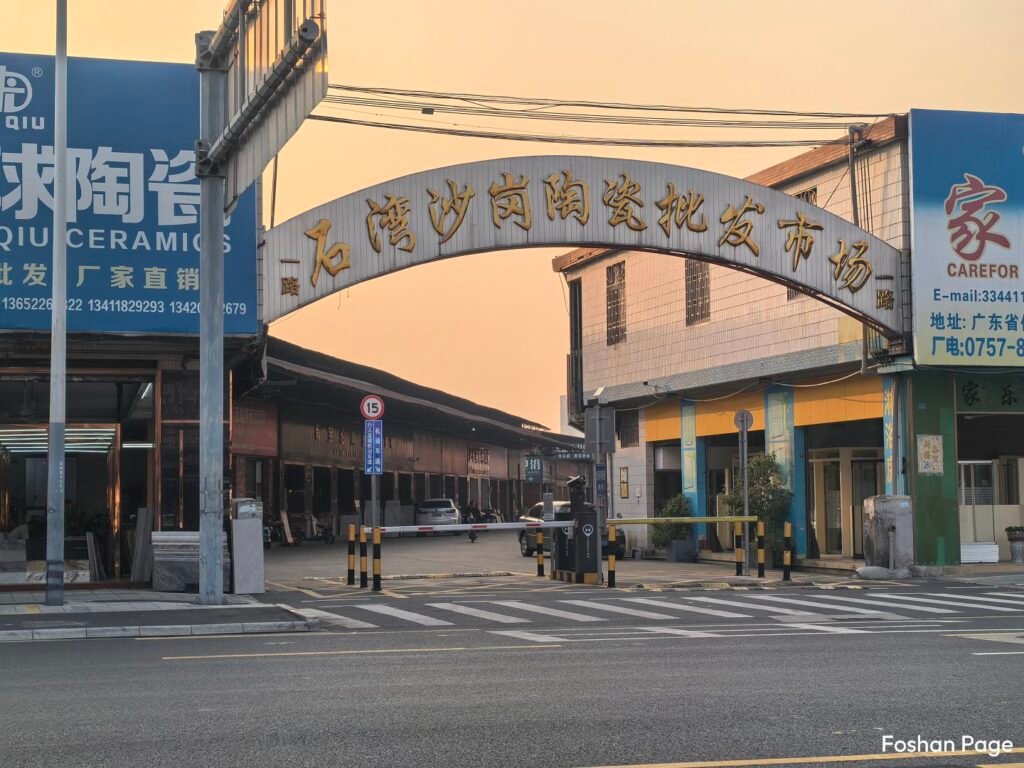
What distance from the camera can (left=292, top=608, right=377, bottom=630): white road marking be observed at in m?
16.4

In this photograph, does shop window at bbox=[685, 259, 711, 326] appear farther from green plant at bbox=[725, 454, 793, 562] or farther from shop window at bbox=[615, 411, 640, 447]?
shop window at bbox=[615, 411, 640, 447]

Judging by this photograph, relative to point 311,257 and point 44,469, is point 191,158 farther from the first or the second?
point 44,469

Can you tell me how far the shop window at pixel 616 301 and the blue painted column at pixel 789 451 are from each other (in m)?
7.01

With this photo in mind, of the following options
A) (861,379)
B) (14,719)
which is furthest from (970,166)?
(14,719)

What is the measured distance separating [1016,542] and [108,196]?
64.1 ft

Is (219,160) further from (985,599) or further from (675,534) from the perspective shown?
(675,534)

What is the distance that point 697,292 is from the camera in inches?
1341

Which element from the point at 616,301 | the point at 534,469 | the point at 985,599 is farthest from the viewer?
the point at 534,469

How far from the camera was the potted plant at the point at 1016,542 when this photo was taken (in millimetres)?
27719

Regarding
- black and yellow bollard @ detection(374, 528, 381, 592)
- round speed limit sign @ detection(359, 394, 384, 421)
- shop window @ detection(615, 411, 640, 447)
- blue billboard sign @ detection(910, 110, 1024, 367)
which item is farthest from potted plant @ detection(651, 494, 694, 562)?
black and yellow bollard @ detection(374, 528, 381, 592)

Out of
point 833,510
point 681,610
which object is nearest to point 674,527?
point 833,510

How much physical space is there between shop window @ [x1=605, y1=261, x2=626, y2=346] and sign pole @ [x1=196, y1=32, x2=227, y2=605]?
19891mm

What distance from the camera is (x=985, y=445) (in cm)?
2819

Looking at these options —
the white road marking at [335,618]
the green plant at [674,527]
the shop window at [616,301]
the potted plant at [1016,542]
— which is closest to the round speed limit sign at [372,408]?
the white road marking at [335,618]
